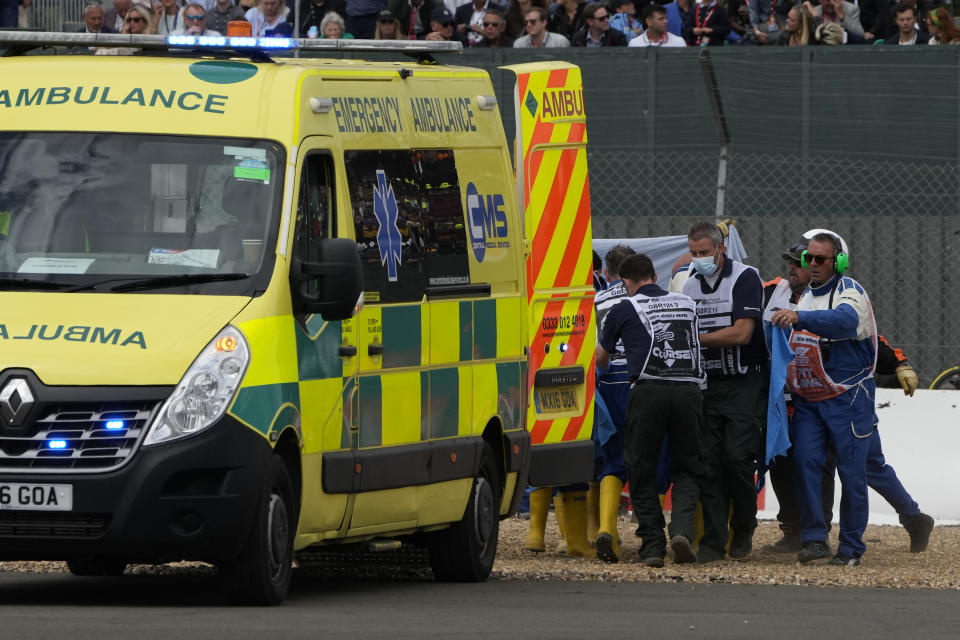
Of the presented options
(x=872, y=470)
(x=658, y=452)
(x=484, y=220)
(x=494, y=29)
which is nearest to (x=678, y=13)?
(x=494, y=29)

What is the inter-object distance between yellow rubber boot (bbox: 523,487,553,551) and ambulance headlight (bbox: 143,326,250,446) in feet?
16.1

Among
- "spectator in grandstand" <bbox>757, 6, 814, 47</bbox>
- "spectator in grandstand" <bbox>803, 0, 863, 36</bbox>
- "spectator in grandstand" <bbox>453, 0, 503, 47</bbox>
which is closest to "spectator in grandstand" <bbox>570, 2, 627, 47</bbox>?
"spectator in grandstand" <bbox>453, 0, 503, 47</bbox>

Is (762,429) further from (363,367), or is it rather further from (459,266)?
(363,367)

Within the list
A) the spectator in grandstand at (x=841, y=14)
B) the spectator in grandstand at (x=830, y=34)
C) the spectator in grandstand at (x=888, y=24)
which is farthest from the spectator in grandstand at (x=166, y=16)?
the spectator in grandstand at (x=888, y=24)

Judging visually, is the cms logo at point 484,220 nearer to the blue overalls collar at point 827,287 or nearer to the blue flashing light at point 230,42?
the blue flashing light at point 230,42

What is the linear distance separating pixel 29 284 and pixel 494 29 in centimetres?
1273

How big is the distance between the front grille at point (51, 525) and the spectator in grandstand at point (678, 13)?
13.6m

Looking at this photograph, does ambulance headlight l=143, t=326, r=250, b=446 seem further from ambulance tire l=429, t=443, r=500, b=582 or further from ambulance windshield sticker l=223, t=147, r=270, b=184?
ambulance tire l=429, t=443, r=500, b=582

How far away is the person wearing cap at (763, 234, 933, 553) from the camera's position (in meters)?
12.8

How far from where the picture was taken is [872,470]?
42.8 ft

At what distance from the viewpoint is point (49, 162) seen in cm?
910

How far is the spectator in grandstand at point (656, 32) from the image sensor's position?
20047 mm

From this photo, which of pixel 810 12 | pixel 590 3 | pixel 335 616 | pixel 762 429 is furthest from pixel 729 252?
pixel 335 616

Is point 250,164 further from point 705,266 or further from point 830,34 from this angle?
point 830,34
